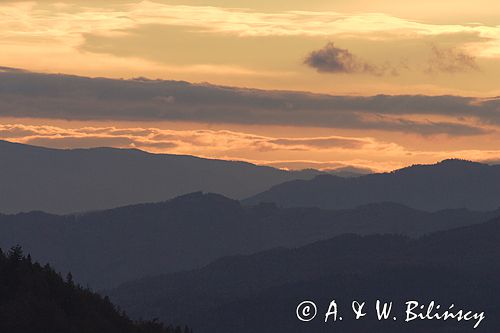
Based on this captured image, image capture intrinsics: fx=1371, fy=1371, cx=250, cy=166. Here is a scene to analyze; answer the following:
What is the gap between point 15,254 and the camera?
636 feet

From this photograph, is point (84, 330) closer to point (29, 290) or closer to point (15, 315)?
point (29, 290)

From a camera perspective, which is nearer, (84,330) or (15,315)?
(15,315)

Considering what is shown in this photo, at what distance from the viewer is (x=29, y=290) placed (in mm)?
197000

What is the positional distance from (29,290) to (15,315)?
2010 cm

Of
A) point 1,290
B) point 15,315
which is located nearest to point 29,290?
point 1,290

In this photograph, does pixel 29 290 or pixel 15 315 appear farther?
pixel 29 290

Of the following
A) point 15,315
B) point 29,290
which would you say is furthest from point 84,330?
point 15,315

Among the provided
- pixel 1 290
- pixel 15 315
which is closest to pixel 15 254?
pixel 1 290

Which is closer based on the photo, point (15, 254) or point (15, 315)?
point (15, 315)

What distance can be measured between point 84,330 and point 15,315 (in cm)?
2170

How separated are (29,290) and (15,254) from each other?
252 inches

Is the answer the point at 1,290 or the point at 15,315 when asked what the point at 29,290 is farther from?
the point at 15,315

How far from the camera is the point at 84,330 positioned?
19725cm

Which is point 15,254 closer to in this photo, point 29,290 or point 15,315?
point 29,290
